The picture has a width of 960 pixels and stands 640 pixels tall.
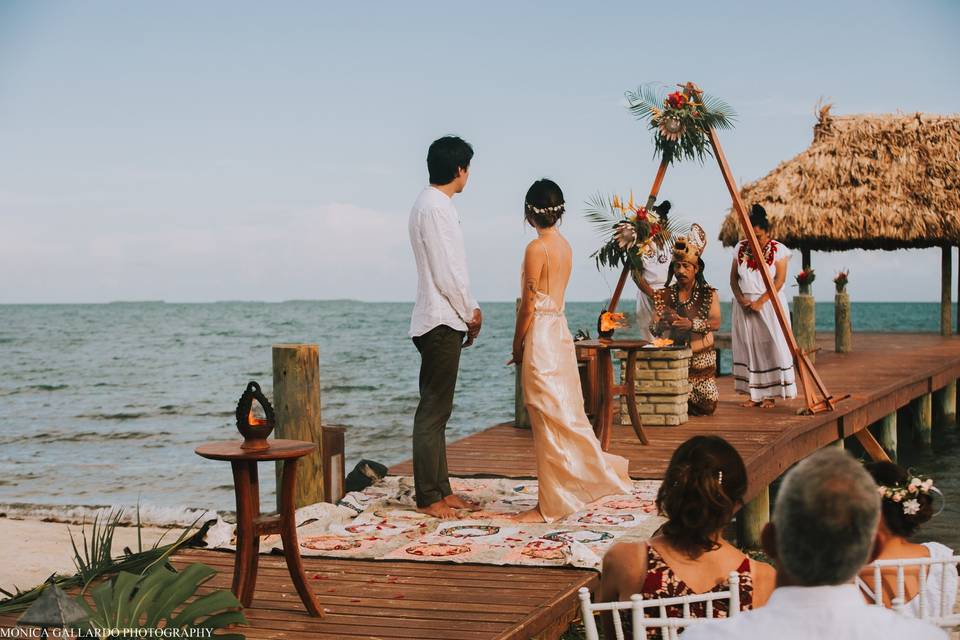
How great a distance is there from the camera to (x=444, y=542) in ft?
18.9

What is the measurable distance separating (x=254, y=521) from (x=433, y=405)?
1947 mm

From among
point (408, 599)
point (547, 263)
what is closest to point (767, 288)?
point (547, 263)

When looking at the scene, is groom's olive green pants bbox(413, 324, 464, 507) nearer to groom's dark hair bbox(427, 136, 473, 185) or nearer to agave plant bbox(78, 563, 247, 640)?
groom's dark hair bbox(427, 136, 473, 185)

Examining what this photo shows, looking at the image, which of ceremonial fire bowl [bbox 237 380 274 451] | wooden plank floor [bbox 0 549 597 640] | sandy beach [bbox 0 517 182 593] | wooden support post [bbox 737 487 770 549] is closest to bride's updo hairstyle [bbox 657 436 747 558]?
wooden plank floor [bbox 0 549 597 640]

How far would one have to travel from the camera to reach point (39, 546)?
9.48 m

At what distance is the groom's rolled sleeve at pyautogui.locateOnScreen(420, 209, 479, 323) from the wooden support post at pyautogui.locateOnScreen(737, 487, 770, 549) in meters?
4.16

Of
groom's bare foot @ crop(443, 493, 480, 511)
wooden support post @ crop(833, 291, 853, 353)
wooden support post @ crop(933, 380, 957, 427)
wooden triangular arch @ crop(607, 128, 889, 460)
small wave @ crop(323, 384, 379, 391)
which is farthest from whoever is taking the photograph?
small wave @ crop(323, 384, 379, 391)

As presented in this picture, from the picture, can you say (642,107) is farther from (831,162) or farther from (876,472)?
(831,162)

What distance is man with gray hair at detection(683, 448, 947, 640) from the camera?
1887 millimetres

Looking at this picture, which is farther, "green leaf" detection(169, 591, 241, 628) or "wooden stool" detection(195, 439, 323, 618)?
"wooden stool" detection(195, 439, 323, 618)

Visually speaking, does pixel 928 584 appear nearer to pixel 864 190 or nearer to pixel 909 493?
pixel 909 493

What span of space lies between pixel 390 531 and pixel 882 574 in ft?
10.4

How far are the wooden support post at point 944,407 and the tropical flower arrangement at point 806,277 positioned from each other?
2.65 metres

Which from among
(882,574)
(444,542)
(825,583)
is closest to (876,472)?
(882,574)
